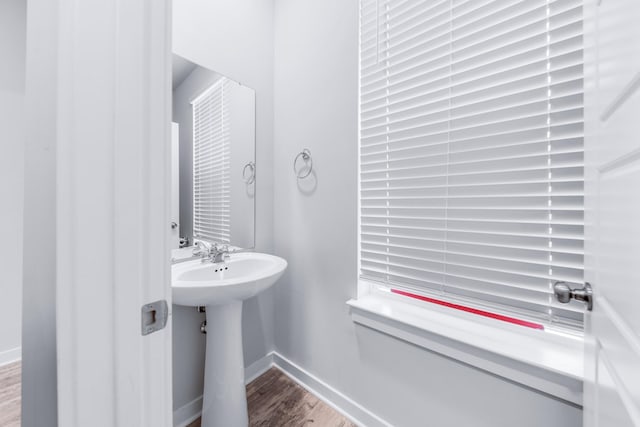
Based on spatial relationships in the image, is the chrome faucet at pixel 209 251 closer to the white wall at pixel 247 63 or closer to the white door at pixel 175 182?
the white door at pixel 175 182

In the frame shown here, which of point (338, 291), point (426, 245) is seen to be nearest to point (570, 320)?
point (426, 245)

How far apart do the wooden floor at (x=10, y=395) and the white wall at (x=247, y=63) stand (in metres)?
0.86

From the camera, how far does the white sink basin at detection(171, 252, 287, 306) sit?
3.29 ft

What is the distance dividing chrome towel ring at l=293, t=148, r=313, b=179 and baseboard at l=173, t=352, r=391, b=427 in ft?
4.03

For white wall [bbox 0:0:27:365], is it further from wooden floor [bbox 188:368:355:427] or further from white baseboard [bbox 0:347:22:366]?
wooden floor [bbox 188:368:355:427]

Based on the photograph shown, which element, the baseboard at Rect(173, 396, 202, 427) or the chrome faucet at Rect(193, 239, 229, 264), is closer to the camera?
the baseboard at Rect(173, 396, 202, 427)

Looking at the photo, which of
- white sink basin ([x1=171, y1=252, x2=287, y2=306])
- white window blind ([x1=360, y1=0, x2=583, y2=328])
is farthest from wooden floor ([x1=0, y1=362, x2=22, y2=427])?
white window blind ([x1=360, y1=0, x2=583, y2=328])

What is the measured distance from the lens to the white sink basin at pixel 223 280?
3.29 ft

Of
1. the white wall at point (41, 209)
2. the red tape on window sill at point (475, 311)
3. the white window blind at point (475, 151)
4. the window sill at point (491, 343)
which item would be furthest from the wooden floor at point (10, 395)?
the red tape on window sill at point (475, 311)

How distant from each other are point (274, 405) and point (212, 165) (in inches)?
56.7

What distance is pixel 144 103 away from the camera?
1.46 feet

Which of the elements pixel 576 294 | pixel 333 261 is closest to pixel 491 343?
pixel 576 294

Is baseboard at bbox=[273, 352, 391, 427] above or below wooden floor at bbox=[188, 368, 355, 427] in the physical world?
above

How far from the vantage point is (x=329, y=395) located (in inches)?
57.6
